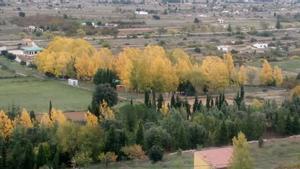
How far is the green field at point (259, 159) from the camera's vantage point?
20422mm

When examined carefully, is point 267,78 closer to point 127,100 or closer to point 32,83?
point 127,100

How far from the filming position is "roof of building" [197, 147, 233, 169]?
18.8 metres

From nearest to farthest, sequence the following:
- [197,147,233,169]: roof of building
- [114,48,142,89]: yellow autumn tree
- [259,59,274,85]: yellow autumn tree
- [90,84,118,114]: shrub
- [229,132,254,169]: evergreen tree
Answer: [229,132,254,169]: evergreen tree
[197,147,233,169]: roof of building
[90,84,118,114]: shrub
[114,48,142,89]: yellow autumn tree
[259,59,274,85]: yellow autumn tree

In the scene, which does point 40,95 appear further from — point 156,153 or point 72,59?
point 156,153

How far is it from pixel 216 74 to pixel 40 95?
28.2ft

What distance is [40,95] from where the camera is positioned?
33.0m

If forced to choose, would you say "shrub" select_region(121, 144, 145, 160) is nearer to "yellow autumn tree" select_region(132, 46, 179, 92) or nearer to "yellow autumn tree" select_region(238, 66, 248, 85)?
"yellow autumn tree" select_region(132, 46, 179, 92)

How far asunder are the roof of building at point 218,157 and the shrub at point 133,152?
8.62 ft

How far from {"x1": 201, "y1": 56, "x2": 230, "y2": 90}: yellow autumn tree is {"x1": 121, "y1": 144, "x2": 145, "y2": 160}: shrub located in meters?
12.0

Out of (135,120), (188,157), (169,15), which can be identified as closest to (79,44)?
(135,120)

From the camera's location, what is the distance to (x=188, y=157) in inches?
850

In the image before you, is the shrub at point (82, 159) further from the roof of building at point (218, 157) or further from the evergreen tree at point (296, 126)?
the evergreen tree at point (296, 126)

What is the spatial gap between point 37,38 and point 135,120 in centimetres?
3496

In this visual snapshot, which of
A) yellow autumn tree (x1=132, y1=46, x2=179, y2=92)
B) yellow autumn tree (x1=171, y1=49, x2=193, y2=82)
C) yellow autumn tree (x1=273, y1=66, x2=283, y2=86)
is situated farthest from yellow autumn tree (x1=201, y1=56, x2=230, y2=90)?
yellow autumn tree (x1=273, y1=66, x2=283, y2=86)
